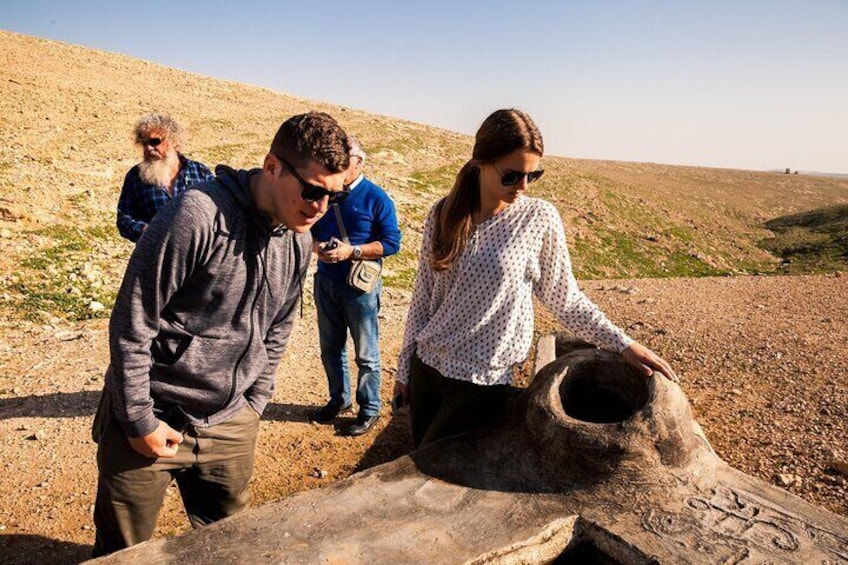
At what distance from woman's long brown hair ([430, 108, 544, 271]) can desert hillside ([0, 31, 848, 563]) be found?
2604 mm

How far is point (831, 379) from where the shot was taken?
20.4 feet

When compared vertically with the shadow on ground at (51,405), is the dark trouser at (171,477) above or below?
above

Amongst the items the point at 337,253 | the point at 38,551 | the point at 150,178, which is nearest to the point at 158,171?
the point at 150,178

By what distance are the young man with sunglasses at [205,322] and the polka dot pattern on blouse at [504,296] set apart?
784 millimetres

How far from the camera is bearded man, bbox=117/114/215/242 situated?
4543mm

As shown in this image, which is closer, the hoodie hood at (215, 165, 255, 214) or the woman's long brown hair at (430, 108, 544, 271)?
the hoodie hood at (215, 165, 255, 214)

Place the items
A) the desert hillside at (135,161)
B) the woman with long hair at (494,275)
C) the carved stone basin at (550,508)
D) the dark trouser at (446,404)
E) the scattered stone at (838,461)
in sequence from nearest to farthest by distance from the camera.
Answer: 1. the carved stone basin at (550,508)
2. the woman with long hair at (494,275)
3. the dark trouser at (446,404)
4. the scattered stone at (838,461)
5. the desert hillside at (135,161)

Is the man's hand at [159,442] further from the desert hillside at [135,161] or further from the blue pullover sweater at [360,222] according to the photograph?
the desert hillside at [135,161]

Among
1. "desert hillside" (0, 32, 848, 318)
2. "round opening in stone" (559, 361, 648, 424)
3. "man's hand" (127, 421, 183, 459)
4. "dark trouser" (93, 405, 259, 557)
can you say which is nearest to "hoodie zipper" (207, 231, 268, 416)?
"dark trouser" (93, 405, 259, 557)

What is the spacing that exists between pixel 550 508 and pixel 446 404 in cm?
75

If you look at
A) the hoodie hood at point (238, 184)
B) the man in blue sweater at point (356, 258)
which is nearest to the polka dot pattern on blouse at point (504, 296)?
the hoodie hood at point (238, 184)

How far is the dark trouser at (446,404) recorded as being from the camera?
316cm

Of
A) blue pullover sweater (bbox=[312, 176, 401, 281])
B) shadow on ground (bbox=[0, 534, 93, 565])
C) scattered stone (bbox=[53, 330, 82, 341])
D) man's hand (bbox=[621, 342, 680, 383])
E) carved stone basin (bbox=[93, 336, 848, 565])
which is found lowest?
shadow on ground (bbox=[0, 534, 93, 565])

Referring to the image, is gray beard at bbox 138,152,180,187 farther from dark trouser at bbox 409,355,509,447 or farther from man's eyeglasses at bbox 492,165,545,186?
man's eyeglasses at bbox 492,165,545,186
